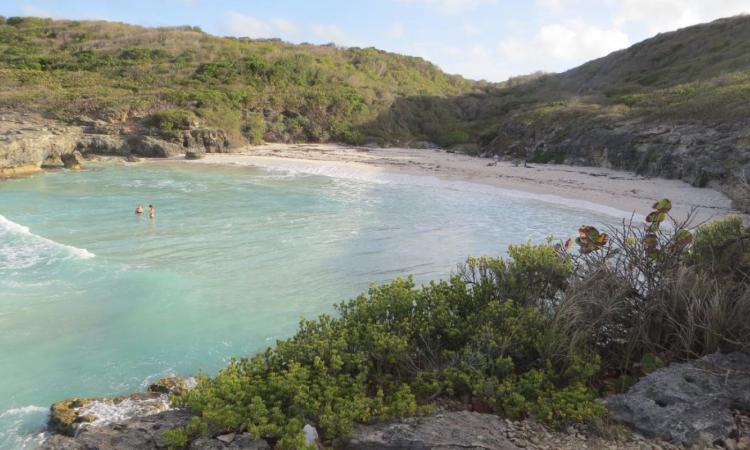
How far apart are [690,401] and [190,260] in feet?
33.7

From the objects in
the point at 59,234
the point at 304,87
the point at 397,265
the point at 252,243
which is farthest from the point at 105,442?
the point at 304,87

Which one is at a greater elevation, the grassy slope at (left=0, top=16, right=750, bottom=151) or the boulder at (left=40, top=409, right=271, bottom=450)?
the grassy slope at (left=0, top=16, right=750, bottom=151)

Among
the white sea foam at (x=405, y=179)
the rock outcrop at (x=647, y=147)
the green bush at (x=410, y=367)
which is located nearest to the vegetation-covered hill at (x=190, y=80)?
the white sea foam at (x=405, y=179)

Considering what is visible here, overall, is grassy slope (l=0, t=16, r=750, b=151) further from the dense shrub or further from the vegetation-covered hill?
the dense shrub

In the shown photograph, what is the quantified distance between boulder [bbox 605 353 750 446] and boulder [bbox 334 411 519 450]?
959mm

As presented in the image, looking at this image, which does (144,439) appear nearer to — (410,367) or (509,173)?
(410,367)

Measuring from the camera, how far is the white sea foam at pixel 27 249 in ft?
37.6

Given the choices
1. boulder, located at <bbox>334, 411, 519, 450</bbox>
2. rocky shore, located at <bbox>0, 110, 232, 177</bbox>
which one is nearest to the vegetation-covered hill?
rocky shore, located at <bbox>0, 110, 232, 177</bbox>

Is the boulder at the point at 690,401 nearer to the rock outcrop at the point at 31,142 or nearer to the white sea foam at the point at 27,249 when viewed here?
the white sea foam at the point at 27,249

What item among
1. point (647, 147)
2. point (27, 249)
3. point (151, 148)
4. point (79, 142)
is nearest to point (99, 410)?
point (27, 249)

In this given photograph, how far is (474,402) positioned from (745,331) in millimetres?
2407

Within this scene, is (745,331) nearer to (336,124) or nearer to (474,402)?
(474,402)

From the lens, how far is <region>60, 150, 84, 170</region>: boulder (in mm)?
27544

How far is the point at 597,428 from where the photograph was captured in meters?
3.72
